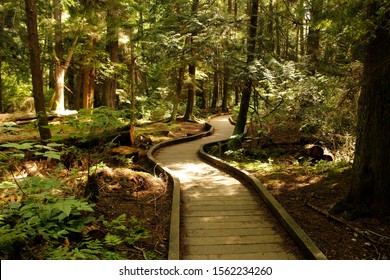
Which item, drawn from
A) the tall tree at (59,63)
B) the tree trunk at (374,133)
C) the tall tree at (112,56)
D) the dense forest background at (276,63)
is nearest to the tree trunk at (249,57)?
the dense forest background at (276,63)

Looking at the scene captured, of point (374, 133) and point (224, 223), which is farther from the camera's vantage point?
point (224, 223)

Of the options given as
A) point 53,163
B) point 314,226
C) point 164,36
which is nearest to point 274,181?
point 314,226

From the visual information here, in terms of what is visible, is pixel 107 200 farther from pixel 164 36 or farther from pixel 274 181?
pixel 164 36

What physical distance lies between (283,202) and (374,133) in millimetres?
2298

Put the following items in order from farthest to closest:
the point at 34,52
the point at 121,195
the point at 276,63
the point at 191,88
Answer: the point at 191,88
the point at 276,63
the point at 34,52
the point at 121,195

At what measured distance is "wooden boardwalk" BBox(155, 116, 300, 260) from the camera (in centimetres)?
466

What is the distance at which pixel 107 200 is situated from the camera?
21.5 feet

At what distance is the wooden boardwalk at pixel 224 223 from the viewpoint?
4.66m

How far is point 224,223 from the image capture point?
5.68 metres

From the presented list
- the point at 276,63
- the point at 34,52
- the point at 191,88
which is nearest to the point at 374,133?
the point at 276,63

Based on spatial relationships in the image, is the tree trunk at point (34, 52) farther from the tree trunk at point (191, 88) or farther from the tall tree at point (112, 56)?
the tree trunk at point (191, 88)

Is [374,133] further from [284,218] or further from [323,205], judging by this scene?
[284,218]

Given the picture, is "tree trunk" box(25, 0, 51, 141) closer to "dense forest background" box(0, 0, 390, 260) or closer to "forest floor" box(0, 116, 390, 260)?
"dense forest background" box(0, 0, 390, 260)
